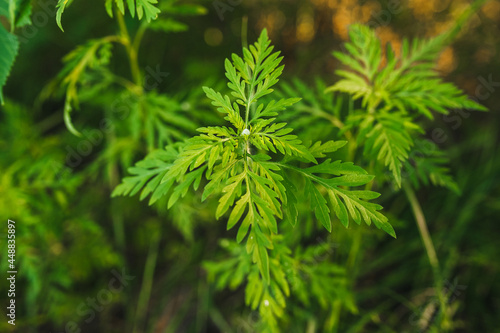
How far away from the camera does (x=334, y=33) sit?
343 cm

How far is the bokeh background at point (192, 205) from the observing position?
191 cm

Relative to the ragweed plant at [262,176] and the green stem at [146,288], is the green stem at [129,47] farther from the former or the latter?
the green stem at [146,288]

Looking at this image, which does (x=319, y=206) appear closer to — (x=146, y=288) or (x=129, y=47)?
(x=129, y=47)

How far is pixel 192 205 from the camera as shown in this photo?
208cm

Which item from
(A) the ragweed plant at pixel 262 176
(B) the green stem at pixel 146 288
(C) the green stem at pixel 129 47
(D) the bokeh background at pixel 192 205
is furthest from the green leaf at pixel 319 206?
(B) the green stem at pixel 146 288

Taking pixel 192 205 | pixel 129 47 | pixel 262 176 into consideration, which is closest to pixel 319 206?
pixel 262 176

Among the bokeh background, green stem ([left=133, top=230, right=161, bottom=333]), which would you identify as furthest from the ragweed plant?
green stem ([left=133, top=230, right=161, bottom=333])

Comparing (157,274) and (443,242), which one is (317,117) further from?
(157,274)

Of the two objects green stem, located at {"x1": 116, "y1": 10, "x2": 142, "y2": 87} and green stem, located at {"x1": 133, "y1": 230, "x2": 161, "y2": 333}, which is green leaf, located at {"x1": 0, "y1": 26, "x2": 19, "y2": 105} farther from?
green stem, located at {"x1": 133, "y1": 230, "x2": 161, "y2": 333}

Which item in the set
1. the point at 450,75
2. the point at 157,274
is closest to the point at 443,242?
the point at 450,75

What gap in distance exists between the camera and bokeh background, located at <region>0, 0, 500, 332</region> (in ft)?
6.25

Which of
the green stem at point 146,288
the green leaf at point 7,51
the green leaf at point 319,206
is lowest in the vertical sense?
the green stem at point 146,288

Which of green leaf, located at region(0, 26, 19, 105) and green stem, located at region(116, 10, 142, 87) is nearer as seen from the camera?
green leaf, located at region(0, 26, 19, 105)

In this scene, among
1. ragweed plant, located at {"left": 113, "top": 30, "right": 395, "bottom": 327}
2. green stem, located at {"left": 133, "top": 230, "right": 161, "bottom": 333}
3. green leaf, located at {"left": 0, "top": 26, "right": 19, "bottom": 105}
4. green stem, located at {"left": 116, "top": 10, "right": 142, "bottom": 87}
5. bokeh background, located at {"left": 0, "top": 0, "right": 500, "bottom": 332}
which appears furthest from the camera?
green stem, located at {"left": 133, "top": 230, "right": 161, "bottom": 333}
